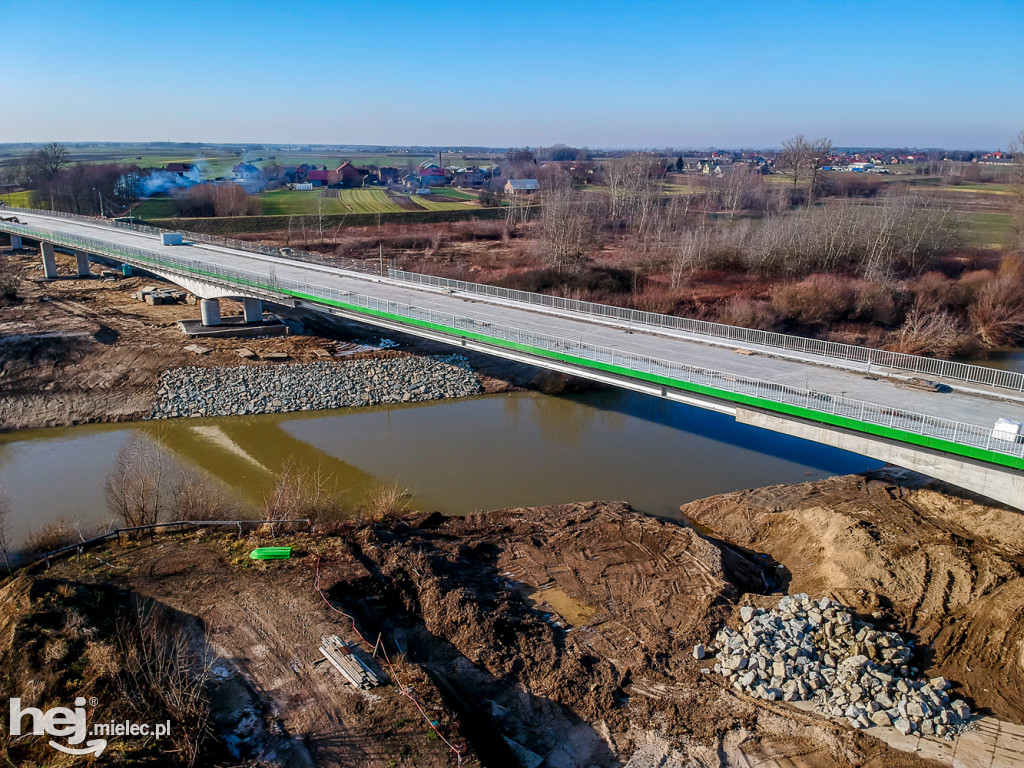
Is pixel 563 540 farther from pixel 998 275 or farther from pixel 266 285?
pixel 998 275

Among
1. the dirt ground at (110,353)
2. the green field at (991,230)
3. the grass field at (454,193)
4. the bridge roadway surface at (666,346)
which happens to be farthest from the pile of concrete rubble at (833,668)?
the grass field at (454,193)

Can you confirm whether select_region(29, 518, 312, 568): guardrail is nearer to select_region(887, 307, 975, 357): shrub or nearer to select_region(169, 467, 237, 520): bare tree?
select_region(169, 467, 237, 520): bare tree

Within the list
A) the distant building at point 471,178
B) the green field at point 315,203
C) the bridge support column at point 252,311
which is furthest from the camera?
the distant building at point 471,178

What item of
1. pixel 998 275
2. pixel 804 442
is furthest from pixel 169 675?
pixel 998 275

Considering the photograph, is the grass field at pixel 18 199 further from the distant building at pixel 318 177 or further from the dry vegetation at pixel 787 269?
the dry vegetation at pixel 787 269

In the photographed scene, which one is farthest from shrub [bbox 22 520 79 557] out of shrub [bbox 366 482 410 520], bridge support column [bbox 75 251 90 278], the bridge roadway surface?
bridge support column [bbox 75 251 90 278]
